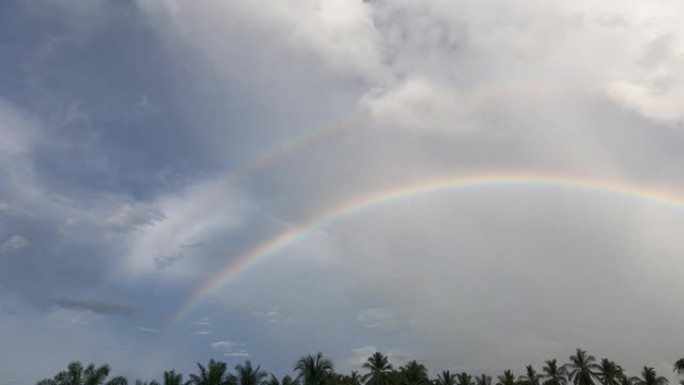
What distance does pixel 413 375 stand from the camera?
8169 cm

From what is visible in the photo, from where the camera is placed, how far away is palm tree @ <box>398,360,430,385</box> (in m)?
76.8

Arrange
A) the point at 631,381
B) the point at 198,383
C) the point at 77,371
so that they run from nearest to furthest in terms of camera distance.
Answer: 1. the point at 77,371
2. the point at 198,383
3. the point at 631,381

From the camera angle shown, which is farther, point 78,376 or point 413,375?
point 413,375

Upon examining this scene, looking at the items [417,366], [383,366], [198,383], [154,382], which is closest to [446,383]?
[417,366]

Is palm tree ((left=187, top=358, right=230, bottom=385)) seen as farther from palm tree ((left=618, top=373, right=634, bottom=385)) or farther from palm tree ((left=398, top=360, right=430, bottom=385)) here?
palm tree ((left=618, top=373, right=634, bottom=385))

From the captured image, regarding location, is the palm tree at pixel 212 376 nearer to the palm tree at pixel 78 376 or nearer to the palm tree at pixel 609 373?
the palm tree at pixel 78 376

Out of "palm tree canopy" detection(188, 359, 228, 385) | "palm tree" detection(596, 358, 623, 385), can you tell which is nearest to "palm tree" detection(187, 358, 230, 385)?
"palm tree canopy" detection(188, 359, 228, 385)

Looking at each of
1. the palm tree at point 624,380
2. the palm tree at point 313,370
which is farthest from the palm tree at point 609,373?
the palm tree at point 313,370

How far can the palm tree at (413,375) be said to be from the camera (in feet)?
252

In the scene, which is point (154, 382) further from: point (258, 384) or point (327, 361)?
point (327, 361)

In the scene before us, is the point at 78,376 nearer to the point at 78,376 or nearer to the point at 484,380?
the point at 78,376

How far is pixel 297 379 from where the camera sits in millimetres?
71188

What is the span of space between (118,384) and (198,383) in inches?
399

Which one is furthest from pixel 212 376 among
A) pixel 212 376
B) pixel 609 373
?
pixel 609 373
